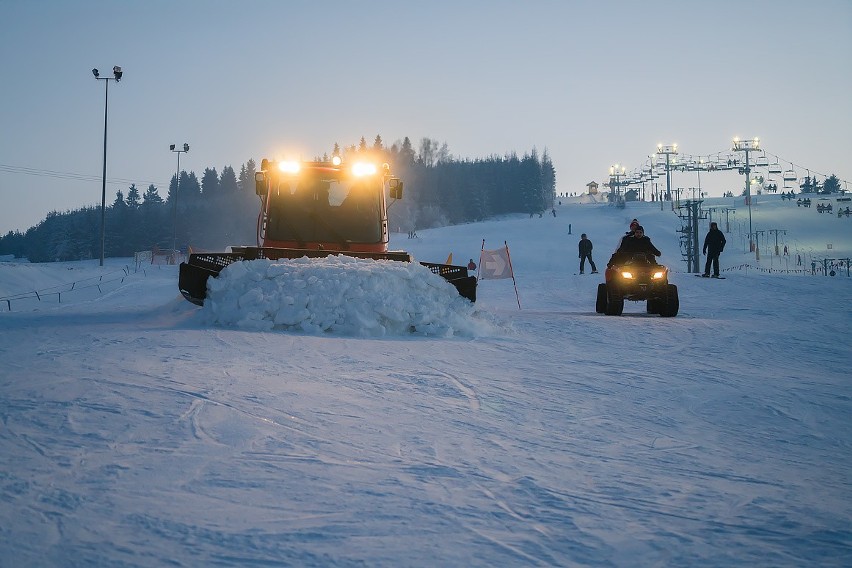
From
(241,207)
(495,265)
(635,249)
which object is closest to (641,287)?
(635,249)

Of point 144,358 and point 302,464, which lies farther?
point 144,358

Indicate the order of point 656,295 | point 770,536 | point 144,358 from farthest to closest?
point 656,295
point 144,358
point 770,536

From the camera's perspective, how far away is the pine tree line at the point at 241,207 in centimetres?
11294

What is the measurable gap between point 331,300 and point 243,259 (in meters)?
2.21

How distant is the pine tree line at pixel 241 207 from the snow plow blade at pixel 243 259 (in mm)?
90620

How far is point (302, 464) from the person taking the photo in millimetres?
3205

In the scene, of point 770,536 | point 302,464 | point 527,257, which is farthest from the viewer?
point 527,257

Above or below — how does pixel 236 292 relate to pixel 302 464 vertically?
above

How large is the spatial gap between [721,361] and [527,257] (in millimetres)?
35668

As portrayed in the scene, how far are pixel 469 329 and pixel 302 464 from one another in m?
5.67

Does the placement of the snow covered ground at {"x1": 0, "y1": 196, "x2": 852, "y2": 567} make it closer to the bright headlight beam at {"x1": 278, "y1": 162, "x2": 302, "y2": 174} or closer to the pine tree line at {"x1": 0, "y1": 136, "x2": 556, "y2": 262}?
the bright headlight beam at {"x1": 278, "y1": 162, "x2": 302, "y2": 174}

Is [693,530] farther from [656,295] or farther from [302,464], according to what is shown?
[656,295]

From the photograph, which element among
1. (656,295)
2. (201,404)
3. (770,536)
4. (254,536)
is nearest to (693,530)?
(770,536)

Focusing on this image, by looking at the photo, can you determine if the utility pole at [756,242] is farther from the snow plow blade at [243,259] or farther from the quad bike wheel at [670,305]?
the snow plow blade at [243,259]
